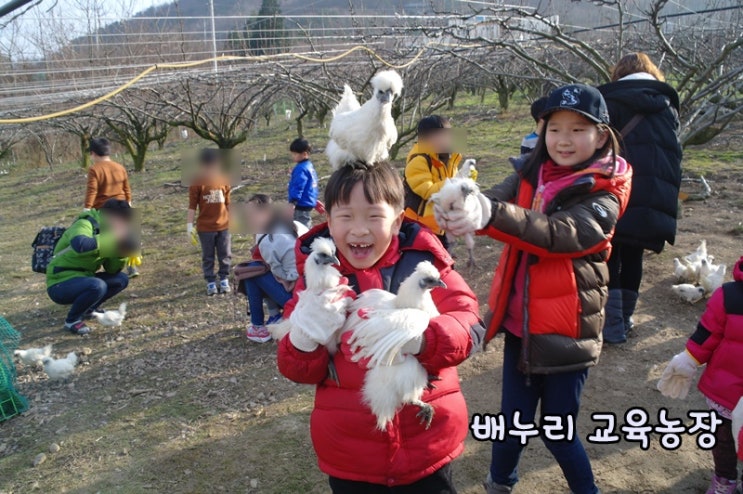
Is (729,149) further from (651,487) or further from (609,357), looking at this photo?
(651,487)

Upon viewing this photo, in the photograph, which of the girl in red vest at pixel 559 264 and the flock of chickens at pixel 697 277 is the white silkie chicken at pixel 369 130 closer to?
the girl in red vest at pixel 559 264

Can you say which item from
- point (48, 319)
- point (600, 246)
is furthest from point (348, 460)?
point (48, 319)

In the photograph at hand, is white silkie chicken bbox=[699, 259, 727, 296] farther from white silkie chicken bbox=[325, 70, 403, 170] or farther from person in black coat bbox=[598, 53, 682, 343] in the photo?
white silkie chicken bbox=[325, 70, 403, 170]

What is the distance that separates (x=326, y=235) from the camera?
75.7 inches

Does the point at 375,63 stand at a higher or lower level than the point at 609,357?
higher

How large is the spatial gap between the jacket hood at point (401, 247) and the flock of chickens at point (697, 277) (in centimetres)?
392

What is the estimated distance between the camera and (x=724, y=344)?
234 centimetres

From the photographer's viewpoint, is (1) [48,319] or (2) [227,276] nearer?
(1) [48,319]

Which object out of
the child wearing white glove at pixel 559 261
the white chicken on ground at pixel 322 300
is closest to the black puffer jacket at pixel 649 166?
the child wearing white glove at pixel 559 261

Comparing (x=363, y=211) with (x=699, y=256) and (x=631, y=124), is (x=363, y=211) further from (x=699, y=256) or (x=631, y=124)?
(x=699, y=256)

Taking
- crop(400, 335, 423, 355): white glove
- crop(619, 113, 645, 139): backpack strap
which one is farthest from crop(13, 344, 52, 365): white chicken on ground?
crop(619, 113, 645, 139): backpack strap

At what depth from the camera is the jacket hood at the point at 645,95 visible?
3814 millimetres

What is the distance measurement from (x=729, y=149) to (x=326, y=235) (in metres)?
13.2

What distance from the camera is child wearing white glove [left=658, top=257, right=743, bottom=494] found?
7.54 feet
